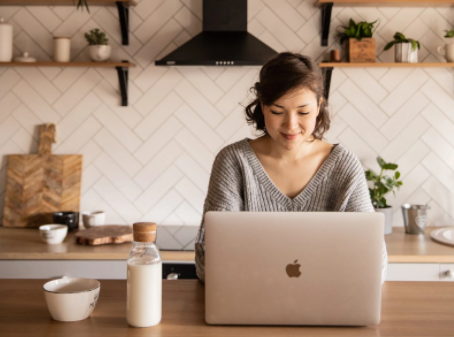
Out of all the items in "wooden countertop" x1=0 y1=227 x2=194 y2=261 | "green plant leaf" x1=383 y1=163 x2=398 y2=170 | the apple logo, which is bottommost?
"wooden countertop" x1=0 y1=227 x2=194 y2=261

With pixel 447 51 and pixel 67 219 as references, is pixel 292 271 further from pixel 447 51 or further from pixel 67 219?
pixel 447 51

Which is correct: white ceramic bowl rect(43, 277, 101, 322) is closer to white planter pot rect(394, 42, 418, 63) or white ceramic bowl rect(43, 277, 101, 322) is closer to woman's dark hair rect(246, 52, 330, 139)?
woman's dark hair rect(246, 52, 330, 139)

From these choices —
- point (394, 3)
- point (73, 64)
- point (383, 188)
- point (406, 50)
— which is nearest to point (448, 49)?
point (406, 50)

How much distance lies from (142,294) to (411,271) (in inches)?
61.0

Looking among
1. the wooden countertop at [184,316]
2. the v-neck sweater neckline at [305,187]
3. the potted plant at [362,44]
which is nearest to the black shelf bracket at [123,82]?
the potted plant at [362,44]

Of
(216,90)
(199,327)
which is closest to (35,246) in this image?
(216,90)

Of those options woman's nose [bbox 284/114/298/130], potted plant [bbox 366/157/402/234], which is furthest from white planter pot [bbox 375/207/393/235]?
woman's nose [bbox 284/114/298/130]

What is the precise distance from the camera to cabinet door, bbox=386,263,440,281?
2240 mm

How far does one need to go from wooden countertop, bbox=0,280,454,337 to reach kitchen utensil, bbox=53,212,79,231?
4.18ft

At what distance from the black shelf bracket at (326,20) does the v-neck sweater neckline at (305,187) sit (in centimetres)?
125

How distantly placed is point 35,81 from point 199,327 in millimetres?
2168

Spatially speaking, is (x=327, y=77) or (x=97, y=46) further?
(x=327, y=77)

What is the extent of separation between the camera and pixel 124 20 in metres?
2.71

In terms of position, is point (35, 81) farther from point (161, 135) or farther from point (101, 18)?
point (161, 135)
